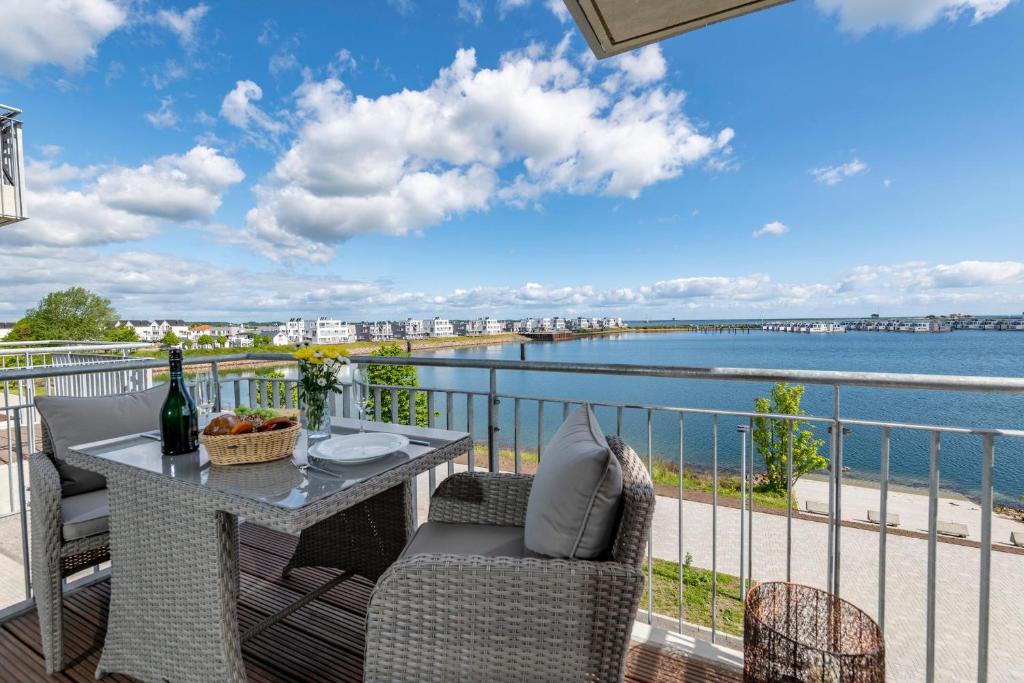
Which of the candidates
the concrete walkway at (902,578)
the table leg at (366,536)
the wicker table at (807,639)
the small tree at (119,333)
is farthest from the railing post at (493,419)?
the small tree at (119,333)

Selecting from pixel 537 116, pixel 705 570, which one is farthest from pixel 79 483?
pixel 705 570

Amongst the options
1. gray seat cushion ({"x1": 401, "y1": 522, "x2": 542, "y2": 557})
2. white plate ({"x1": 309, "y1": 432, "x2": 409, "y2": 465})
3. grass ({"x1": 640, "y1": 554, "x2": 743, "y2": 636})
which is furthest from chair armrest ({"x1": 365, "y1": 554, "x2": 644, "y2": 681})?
grass ({"x1": 640, "y1": 554, "x2": 743, "y2": 636})

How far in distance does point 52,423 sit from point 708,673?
2900 millimetres

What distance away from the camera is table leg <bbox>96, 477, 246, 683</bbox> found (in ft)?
4.55

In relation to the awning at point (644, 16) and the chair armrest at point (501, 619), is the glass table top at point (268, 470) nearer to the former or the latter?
the chair armrest at point (501, 619)

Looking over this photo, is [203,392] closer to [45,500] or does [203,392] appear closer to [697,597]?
[45,500]

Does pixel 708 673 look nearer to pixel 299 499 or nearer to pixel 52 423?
pixel 299 499

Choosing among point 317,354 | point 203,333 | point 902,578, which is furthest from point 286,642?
point 203,333

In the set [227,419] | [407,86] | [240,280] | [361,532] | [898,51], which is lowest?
[361,532]

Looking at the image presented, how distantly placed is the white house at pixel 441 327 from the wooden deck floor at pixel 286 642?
37430 mm

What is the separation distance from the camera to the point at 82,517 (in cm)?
180

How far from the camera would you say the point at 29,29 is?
17.2 ft

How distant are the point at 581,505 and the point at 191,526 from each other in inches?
46.7

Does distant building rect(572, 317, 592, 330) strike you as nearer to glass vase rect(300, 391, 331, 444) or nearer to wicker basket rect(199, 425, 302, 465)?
glass vase rect(300, 391, 331, 444)
